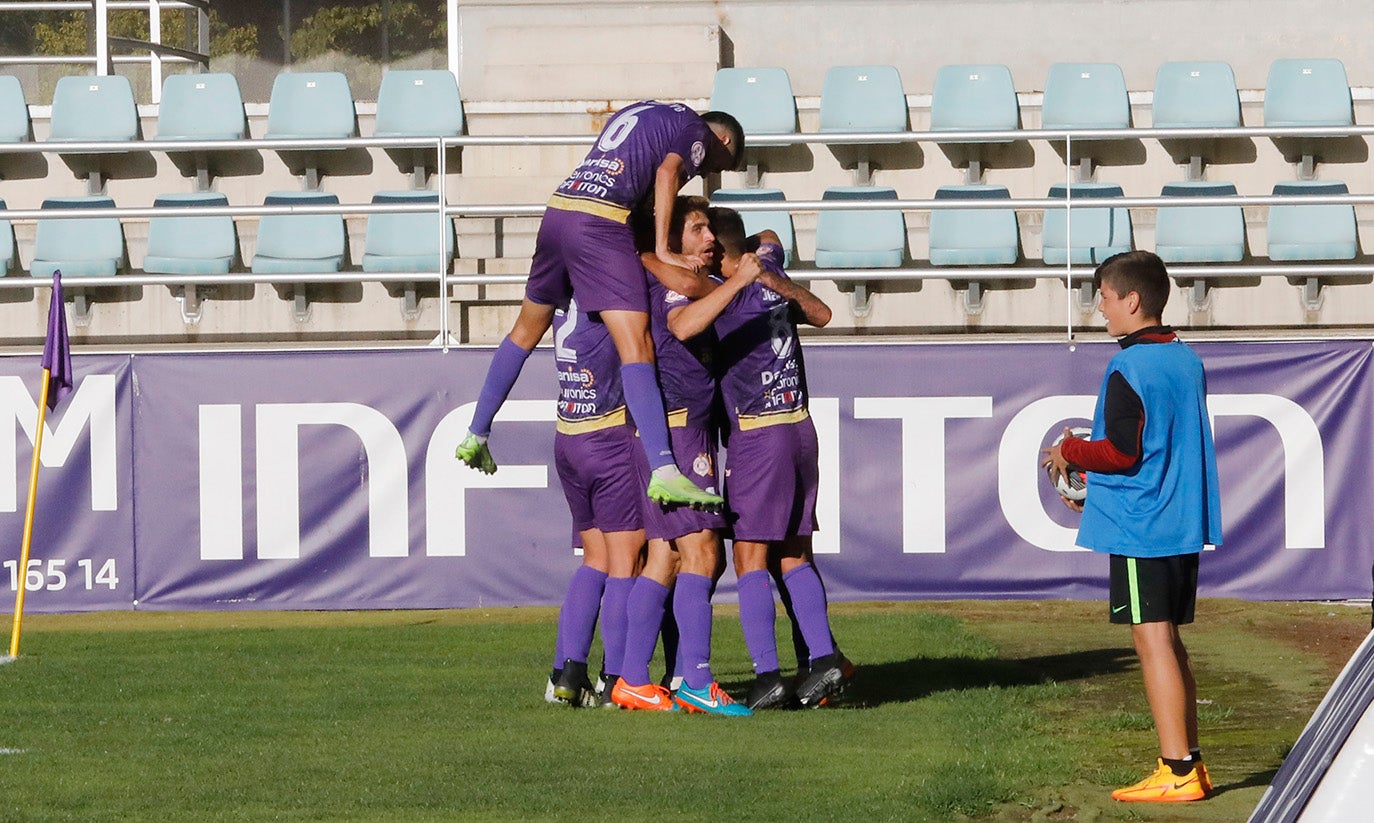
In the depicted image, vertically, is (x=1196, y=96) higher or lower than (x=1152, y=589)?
higher

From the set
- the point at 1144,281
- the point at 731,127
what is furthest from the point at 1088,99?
the point at 1144,281

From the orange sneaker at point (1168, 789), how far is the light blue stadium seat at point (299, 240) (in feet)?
30.5

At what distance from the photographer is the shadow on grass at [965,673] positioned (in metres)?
7.67

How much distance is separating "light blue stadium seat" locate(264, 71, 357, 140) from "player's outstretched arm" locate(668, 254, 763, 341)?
331 inches

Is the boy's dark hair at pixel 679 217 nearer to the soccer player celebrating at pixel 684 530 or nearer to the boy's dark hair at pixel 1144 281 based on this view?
the soccer player celebrating at pixel 684 530

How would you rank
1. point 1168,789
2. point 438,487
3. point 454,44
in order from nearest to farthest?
1. point 1168,789
2. point 438,487
3. point 454,44

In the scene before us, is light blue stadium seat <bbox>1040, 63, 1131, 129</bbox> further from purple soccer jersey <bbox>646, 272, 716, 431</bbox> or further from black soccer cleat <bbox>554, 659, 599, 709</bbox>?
black soccer cleat <bbox>554, 659, 599, 709</bbox>

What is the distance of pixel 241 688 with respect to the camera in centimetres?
805

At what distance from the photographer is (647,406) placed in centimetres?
684

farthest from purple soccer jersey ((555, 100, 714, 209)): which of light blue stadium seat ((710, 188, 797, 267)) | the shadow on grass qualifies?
light blue stadium seat ((710, 188, 797, 267))

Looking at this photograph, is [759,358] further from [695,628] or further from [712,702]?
[712,702]

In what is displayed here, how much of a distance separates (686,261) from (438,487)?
4754mm

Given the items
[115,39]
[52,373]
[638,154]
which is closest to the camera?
[638,154]

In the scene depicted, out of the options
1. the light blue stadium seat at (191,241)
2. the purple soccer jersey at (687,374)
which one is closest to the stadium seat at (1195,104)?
the light blue stadium seat at (191,241)
